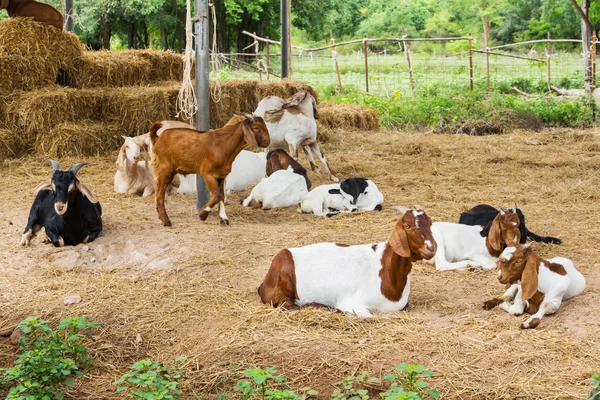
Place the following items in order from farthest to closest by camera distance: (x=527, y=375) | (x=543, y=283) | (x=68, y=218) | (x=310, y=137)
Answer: (x=310, y=137) < (x=68, y=218) < (x=543, y=283) < (x=527, y=375)

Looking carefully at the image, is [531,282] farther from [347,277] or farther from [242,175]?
[242,175]

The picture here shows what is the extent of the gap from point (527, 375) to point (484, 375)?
24 centimetres

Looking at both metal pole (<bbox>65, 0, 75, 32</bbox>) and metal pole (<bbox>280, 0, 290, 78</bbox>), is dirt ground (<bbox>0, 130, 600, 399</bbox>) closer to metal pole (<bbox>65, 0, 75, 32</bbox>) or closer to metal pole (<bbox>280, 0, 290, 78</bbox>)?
metal pole (<bbox>65, 0, 75, 32</bbox>)

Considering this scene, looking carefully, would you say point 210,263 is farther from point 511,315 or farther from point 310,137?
point 310,137

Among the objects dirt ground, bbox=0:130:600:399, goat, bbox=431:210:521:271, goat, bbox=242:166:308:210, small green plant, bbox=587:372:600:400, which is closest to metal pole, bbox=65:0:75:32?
dirt ground, bbox=0:130:600:399

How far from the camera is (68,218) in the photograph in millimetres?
7258

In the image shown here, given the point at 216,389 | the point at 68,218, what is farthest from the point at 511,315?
the point at 68,218

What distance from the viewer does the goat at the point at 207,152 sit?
793 cm

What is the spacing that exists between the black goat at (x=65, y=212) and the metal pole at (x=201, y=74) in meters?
1.39

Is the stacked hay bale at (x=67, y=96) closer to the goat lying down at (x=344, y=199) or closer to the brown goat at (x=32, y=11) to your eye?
the brown goat at (x=32, y=11)

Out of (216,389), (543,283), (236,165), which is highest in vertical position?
(236,165)

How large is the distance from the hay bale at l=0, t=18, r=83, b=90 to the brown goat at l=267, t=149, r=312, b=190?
4.41 m

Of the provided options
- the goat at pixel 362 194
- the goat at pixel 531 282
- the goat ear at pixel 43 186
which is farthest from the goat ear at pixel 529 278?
the goat ear at pixel 43 186

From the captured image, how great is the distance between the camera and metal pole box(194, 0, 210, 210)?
8453 mm
